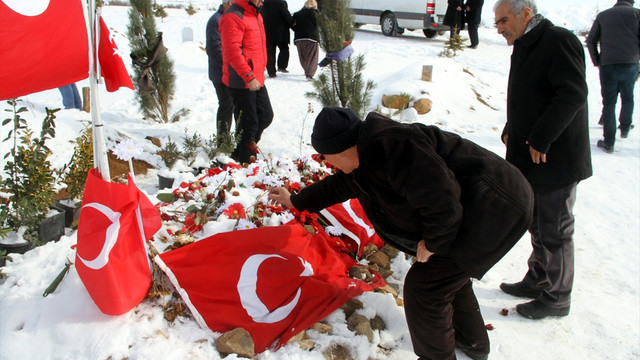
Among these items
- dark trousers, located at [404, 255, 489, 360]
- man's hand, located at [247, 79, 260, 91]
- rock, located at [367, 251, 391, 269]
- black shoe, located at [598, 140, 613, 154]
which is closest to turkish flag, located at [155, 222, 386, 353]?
rock, located at [367, 251, 391, 269]

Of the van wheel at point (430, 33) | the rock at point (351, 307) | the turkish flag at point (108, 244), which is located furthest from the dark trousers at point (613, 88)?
the van wheel at point (430, 33)

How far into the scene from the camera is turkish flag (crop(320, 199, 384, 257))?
3.21m

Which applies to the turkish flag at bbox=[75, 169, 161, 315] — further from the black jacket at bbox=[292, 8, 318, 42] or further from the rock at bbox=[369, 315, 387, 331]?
the black jacket at bbox=[292, 8, 318, 42]

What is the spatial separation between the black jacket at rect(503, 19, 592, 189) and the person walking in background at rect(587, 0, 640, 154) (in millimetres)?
3910

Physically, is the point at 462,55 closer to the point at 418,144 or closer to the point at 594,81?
the point at 594,81

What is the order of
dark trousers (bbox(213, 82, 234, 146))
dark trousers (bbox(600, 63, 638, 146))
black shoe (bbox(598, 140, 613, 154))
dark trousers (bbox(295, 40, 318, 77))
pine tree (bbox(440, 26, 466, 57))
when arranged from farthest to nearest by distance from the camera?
pine tree (bbox(440, 26, 466, 57))
dark trousers (bbox(295, 40, 318, 77))
black shoe (bbox(598, 140, 613, 154))
dark trousers (bbox(600, 63, 638, 146))
dark trousers (bbox(213, 82, 234, 146))

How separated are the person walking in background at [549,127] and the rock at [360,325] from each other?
1036mm

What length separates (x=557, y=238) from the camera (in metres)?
2.63

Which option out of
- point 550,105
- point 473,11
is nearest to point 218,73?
point 550,105

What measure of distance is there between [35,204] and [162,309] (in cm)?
134

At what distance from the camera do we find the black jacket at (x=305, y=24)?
8.67 metres

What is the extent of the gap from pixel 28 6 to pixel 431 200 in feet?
6.62

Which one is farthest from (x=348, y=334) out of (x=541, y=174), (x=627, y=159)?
(x=627, y=159)

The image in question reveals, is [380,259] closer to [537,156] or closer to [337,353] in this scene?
[337,353]
